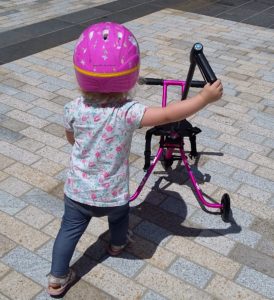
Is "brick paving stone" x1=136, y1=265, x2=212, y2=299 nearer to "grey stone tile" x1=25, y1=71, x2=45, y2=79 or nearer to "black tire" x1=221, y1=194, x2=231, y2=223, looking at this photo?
"black tire" x1=221, y1=194, x2=231, y2=223

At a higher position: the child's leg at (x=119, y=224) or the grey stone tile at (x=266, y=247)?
the child's leg at (x=119, y=224)

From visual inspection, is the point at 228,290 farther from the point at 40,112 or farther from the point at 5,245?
the point at 40,112

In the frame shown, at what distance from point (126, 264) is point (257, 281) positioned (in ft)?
2.86

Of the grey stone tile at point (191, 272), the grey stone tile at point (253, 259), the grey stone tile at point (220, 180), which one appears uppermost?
the grey stone tile at point (191, 272)

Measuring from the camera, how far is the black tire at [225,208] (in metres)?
3.51

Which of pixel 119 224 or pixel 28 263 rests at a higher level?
pixel 119 224

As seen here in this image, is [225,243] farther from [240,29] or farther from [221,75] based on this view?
[240,29]

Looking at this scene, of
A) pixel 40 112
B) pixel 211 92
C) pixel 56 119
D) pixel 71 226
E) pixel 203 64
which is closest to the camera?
pixel 211 92

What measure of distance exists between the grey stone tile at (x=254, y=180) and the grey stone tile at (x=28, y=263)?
6.25 feet

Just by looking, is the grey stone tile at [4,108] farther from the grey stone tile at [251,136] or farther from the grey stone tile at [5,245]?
the grey stone tile at [251,136]

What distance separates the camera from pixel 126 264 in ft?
10.6

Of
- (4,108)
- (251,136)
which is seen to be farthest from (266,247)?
(4,108)

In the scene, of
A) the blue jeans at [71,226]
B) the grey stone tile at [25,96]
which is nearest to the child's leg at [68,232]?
the blue jeans at [71,226]

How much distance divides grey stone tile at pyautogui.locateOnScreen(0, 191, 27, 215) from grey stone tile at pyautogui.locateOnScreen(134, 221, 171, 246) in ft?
3.04
